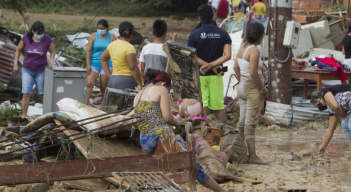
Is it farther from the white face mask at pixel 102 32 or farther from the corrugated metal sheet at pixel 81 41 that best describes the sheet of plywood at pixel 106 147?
the corrugated metal sheet at pixel 81 41

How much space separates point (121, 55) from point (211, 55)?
4.71 feet

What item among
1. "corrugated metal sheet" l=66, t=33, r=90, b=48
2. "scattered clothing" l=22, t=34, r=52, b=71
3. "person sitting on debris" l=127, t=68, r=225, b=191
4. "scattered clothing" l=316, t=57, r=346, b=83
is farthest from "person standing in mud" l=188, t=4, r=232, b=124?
"corrugated metal sheet" l=66, t=33, r=90, b=48

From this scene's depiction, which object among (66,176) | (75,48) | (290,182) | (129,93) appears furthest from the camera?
(75,48)

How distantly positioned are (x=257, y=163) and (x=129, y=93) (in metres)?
2.21

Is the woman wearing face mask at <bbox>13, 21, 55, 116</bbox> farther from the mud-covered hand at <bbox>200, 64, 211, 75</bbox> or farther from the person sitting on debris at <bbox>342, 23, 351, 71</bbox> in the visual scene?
the person sitting on debris at <bbox>342, 23, 351, 71</bbox>

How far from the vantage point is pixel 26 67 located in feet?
23.2

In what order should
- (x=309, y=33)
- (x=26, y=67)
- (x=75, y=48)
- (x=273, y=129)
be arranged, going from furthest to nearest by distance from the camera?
(x=75, y=48)
(x=309, y=33)
(x=273, y=129)
(x=26, y=67)

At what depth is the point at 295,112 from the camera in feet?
26.2

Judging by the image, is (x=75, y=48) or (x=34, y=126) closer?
(x=34, y=126)

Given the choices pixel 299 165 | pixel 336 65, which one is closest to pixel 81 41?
pixel 336 65

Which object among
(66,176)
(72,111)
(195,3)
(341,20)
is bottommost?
(66,176)

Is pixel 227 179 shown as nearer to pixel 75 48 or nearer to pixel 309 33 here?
pixel 309 33

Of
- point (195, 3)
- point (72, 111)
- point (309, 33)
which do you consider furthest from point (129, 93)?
point (195, 3)

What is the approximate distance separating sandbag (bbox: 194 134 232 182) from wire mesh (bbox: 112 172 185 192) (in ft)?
3.31
